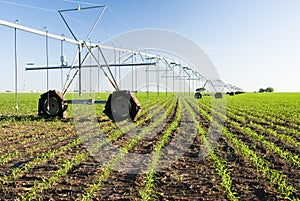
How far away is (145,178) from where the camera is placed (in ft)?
17.6

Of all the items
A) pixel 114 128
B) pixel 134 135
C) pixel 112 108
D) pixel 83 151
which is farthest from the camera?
pixel 112 108

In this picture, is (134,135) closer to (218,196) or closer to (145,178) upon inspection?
(145,178)

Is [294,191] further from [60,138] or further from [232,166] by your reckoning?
[60,138]

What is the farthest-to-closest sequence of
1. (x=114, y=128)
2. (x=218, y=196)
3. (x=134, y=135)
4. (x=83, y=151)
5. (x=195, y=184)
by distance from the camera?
1. (x=114, y=128)
2. (x=134, y=135)
3. (x=83, y=151)
4. (x=195, y=184)
5. (x=218, y=196)

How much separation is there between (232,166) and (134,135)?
13.8 feet

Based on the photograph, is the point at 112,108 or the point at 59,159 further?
the point at 112,108

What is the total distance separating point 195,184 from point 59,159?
3010 millimetres

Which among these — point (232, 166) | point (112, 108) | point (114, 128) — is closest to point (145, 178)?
point (232, 166)

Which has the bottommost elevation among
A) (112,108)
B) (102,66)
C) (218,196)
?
(218,196)

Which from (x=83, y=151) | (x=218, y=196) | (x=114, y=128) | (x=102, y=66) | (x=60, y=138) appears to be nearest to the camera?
(x=218, y=196)

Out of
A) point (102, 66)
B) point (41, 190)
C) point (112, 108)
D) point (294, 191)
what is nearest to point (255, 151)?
point (294, 191)

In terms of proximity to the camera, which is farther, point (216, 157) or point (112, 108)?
point (112, 108)

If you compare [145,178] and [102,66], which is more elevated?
[102,66]

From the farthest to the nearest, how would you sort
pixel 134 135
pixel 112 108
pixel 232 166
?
1. pixel 112 108
2. pixel 134 135
3. pixel 232 166
